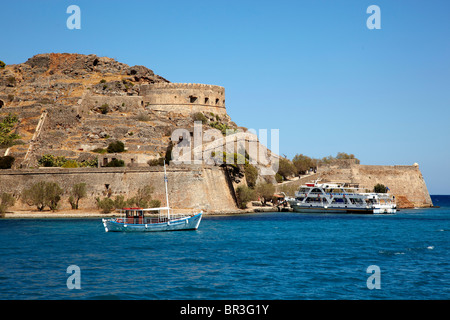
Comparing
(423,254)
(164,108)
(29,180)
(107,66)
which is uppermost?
(107,66)

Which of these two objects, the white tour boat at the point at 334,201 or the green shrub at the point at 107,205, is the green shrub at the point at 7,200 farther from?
the white tour boat at the point at 334,201

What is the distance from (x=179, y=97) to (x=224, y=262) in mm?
44068

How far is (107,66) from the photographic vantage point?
73.4 meters

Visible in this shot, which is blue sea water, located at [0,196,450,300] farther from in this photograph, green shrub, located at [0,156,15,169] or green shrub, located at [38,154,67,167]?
green shrub, located at [0,156,15,169]

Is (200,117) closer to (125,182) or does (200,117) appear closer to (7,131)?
(125,182)

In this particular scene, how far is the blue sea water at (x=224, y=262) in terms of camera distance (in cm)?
1934

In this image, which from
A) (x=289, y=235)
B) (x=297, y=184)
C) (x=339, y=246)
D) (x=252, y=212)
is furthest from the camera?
(x=297, y=184)

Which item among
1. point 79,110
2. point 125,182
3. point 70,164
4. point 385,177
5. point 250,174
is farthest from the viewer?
point 385,177

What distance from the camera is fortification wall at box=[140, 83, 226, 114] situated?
220ft

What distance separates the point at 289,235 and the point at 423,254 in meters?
9.61

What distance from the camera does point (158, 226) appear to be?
37.5 metres

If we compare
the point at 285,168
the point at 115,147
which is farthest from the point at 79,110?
the point at 285,168
